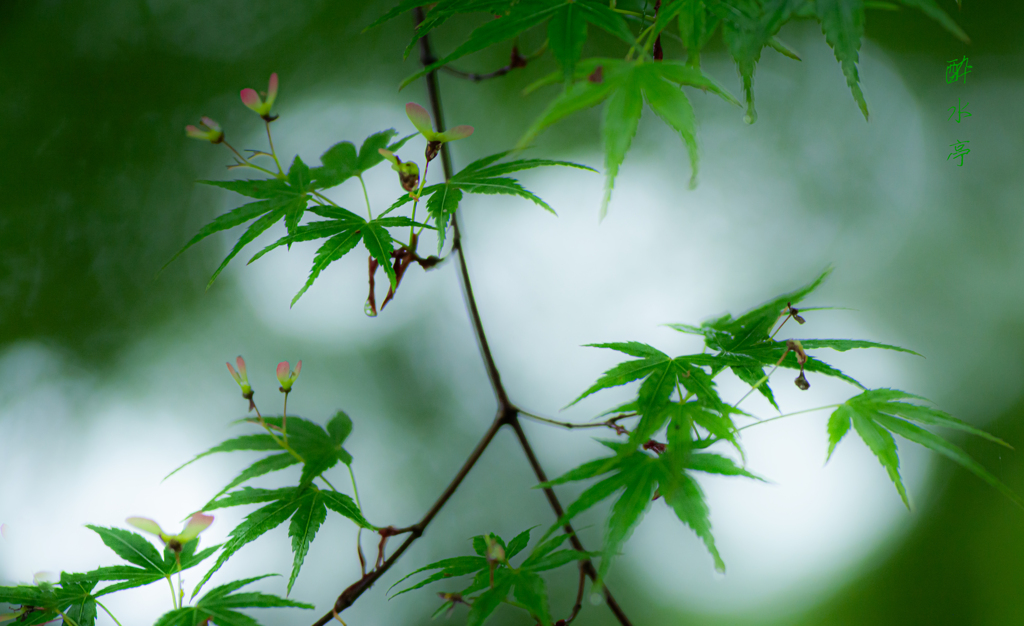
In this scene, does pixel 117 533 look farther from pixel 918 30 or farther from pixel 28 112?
pixel 918 30

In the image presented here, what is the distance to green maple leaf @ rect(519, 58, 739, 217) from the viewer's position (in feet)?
1.21

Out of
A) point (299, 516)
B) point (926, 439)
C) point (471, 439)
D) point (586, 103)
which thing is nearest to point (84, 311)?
point (471, 439)

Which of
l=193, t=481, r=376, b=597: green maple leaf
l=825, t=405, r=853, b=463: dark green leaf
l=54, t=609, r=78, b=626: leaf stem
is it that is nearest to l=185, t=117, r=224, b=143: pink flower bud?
l=193, t=481, r=376, b=597: green maple leaf

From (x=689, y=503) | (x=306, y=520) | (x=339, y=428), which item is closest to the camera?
(x=689, y=503)

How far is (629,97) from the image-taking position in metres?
0.39

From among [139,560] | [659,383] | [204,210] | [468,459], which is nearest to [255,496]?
[139,560]

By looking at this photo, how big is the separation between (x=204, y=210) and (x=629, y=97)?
2674 mm

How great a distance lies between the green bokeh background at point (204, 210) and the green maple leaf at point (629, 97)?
2.38 metres

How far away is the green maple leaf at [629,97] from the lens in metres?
0.37

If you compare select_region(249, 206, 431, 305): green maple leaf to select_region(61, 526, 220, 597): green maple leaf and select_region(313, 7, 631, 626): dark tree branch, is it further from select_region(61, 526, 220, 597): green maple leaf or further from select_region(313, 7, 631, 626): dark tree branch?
select_region(61, 526, 220, 597): green maple leaf

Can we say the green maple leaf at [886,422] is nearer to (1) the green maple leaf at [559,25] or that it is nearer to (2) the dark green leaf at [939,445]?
(2) the dark green leaf at [939,445]

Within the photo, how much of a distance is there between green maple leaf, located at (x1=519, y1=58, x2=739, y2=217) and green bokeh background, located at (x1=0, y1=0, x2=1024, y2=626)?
7.81 ft

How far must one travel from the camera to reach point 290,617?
2383 mm

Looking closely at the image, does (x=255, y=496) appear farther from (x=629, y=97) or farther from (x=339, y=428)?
(x=629, y=97)
